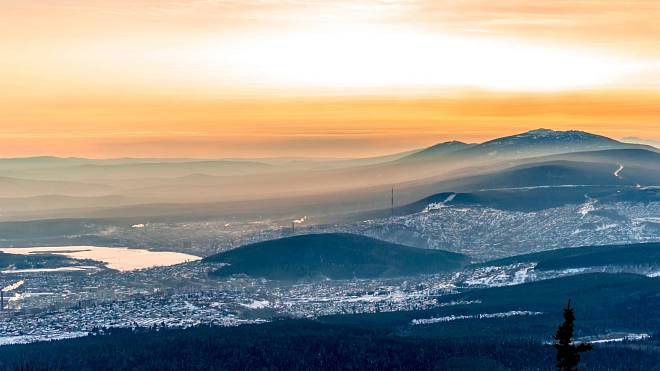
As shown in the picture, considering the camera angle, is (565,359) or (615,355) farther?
(615,355)

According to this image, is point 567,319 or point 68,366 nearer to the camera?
point 567,319

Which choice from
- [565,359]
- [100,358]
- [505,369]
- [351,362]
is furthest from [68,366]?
[565,359]

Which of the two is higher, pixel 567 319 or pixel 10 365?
pixel 567 319

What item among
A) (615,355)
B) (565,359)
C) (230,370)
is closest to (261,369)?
(230,370)

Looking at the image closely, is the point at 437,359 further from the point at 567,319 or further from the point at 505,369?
the point at 567,319

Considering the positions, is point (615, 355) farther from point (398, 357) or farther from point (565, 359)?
point (565, 359)

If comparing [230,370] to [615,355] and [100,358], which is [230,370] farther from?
[615,355]

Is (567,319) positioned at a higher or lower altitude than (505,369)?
higher

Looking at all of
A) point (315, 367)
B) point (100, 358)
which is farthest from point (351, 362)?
point (100, 358)
